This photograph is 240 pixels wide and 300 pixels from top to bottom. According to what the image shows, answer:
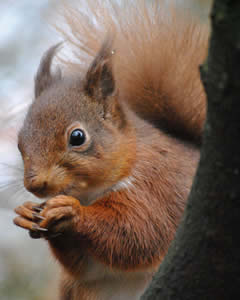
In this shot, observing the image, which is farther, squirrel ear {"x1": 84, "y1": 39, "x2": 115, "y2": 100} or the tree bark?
squirrel ear {"x1": 84, "y1": 39, "x2": 115, "y2": 100}

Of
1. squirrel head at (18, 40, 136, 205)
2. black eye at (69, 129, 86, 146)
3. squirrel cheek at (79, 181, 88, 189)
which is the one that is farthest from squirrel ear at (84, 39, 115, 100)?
squirrel cheek at (79, 181, 88, 189)

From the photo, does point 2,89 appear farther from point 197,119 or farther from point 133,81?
point 197,119

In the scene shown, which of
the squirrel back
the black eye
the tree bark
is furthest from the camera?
the squirrel back

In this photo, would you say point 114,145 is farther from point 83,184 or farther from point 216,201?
point 216,201

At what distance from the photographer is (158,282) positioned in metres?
1.03

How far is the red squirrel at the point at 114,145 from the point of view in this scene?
1.41 meters

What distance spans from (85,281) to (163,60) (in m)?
0.95

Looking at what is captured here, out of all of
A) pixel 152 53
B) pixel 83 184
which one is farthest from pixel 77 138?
pixel 152 53

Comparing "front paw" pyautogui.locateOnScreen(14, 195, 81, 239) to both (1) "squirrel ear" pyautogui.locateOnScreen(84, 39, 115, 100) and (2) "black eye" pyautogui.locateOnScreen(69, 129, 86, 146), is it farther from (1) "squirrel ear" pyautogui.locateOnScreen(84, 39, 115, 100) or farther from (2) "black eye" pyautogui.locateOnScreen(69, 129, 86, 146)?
(1) "squirrel ear" pyautogui.locateOnScreen(84, 39, 115, 100)

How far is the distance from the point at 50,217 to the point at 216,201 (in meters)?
0.68

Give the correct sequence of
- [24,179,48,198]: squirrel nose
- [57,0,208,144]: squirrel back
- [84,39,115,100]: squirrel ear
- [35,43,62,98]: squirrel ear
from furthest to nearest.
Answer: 1. [57,0,208,144]: squirrel back
2. [35,43,62,98]: squirrel ear
3. [84,39,115,100]: squirrel ear
4. [24,179,48,198]: squirrel nose

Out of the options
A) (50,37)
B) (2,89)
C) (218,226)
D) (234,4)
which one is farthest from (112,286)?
(2,89)

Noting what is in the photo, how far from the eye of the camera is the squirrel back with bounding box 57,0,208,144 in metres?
1.90

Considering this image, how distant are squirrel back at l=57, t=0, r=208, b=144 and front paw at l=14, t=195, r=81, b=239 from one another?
696 millimetres
